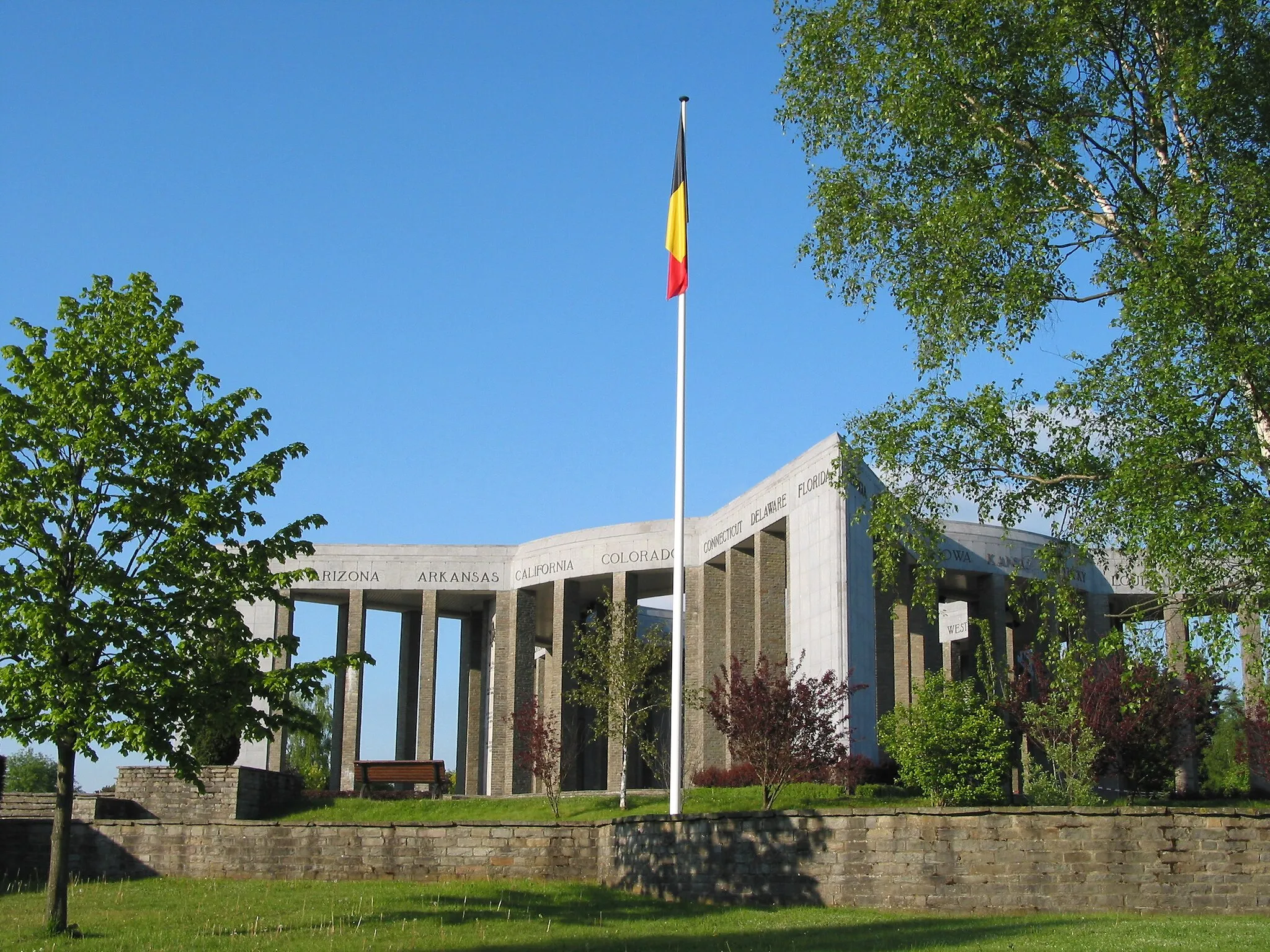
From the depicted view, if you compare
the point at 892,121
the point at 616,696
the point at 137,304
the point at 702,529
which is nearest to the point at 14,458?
the point at 137,304

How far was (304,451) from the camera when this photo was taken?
57.8 feet

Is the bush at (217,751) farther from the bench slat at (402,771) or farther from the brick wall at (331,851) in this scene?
the brick wall at (331,851)

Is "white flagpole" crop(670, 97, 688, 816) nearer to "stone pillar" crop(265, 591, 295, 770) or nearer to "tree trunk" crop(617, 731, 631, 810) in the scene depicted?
"tree trunk" crop(617, 731, 631, 810)

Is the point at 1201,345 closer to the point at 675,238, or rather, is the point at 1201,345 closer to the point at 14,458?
the point at 675,238

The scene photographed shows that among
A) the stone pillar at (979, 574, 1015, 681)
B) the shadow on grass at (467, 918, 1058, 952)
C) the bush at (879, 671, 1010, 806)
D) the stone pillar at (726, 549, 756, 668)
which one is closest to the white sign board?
the bush at (879, 671, 1010, 806)

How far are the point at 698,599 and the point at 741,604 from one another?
13.3ft

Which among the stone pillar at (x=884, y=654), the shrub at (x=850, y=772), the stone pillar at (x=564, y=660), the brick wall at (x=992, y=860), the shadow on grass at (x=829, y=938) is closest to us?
the shadow on grass at (x=829, y=938)

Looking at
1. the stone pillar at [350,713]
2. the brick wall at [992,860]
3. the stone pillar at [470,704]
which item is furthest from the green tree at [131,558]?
the stone pillar at [470,704]

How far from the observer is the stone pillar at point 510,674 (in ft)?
137

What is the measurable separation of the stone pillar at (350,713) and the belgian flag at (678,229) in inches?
929

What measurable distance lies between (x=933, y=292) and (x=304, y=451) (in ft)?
28.9

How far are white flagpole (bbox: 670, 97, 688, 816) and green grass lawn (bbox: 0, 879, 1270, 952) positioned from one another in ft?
10.9

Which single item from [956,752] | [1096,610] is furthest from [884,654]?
[956,752]

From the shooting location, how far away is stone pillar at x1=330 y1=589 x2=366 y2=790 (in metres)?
44.2
